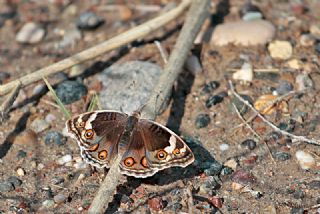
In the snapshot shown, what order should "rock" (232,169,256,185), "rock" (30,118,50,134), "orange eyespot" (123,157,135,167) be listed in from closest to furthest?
"orange eyespot" (123,157,135,167) → "rock" (232,169,256,185) → "rock" (30,118,50,134)

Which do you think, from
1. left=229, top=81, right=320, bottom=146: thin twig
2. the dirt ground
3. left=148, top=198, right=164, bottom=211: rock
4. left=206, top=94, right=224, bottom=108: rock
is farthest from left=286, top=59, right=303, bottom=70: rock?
left=148, top=198, right=164, bottom=211: rock

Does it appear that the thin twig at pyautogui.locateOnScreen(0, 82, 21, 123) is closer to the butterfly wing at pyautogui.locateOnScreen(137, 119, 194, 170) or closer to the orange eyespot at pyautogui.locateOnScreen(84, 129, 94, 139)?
the orange eyespot at pyautogui.locateOnScreen(84, 129, 94, 139)

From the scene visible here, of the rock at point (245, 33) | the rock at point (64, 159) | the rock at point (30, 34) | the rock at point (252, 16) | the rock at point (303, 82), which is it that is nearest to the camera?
the rock at point (64, 159)

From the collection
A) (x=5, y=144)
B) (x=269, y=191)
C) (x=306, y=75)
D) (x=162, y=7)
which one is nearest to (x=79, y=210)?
(x=5, y=144)

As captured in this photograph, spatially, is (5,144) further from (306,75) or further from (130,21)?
(306,75)

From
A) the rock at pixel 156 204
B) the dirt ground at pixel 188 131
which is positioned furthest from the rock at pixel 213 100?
the rock at pixel 156 204

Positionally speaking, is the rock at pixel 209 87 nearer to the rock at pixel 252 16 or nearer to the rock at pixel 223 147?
the rock at pixel 223 147
